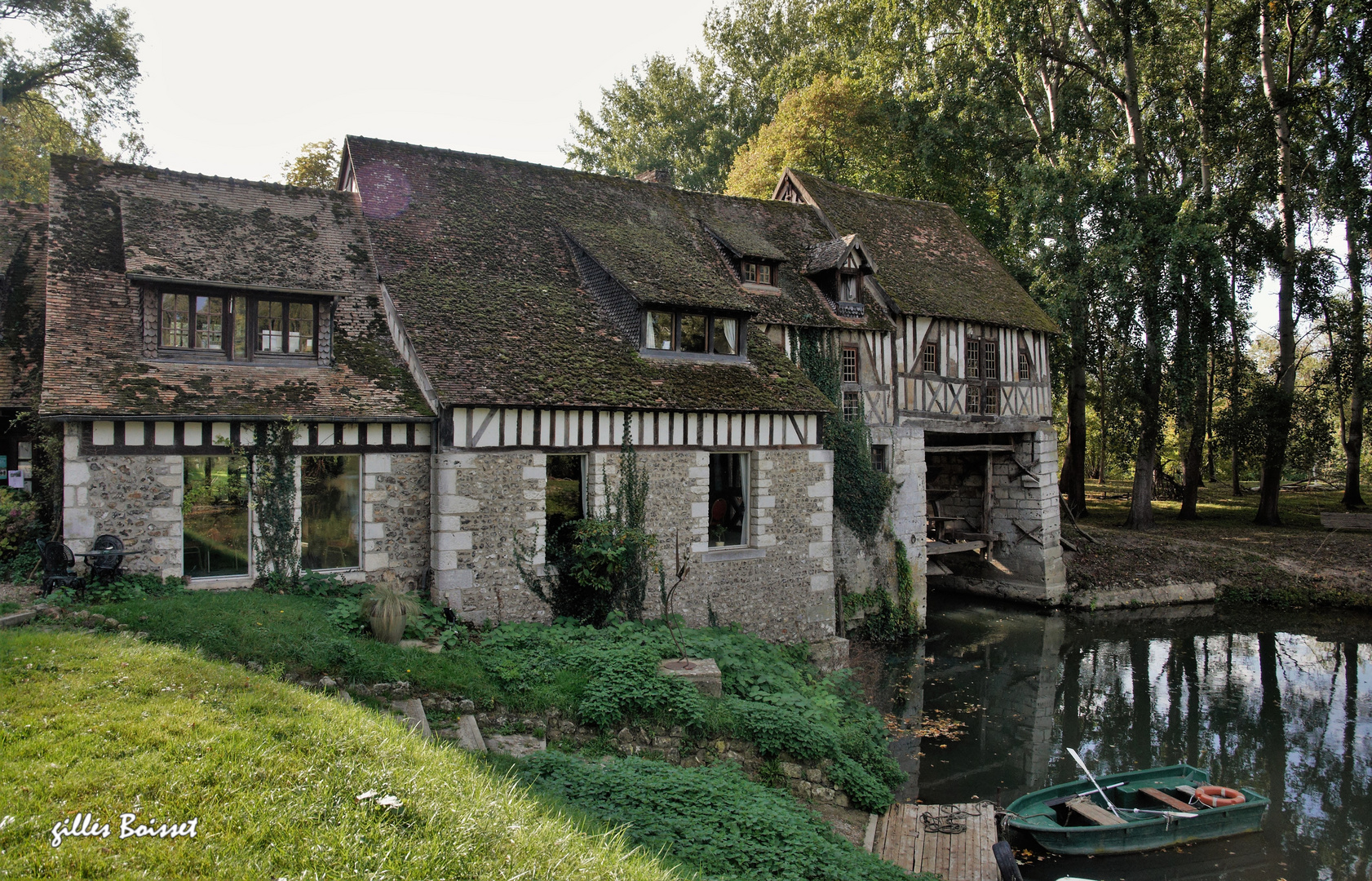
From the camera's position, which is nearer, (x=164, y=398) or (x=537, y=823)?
(x=537, y=823)

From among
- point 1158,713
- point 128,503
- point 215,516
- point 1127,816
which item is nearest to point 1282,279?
point 1158,713

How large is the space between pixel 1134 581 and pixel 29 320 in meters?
20.7

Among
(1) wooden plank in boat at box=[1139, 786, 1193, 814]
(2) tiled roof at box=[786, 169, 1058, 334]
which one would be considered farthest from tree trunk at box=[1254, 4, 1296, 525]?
(1) wooden plank in boat at box=[1139, 786, 1193, 814]

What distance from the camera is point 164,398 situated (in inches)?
360

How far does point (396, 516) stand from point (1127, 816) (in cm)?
888

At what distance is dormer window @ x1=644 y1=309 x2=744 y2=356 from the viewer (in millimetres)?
12344

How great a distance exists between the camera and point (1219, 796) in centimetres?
896

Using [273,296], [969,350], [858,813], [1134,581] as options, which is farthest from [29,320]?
[1134,581]

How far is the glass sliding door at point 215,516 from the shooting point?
9289 millimetres

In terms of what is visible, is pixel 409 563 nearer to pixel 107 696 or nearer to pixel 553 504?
pixel 553 504

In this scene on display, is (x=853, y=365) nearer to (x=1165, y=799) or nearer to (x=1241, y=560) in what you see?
(x=1165, y=799)

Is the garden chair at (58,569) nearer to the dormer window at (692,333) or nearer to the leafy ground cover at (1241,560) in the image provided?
the dormer window at (692,333)

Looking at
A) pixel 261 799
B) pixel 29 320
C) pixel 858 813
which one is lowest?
pixel 858 813

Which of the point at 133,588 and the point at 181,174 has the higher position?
the point at 181,174
